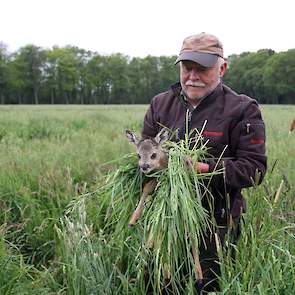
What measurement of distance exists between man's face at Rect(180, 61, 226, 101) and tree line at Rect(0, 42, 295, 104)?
71.1 m

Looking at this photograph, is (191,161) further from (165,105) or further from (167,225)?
(165,105)

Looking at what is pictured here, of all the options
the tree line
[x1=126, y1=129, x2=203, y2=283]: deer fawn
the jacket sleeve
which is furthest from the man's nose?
the tree line

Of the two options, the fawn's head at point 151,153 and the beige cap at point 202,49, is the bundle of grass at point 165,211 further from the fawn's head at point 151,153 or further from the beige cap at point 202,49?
the beige cap at point 202,49

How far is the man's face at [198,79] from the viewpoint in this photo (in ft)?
9.73

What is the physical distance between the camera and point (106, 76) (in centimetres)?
8662

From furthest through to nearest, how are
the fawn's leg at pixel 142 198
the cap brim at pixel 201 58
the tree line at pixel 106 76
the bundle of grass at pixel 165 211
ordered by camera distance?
1. the tree line at pixel 106 76
2. the cap brim at pixel 201 58
3. the fawn's leg at pixel 142 198
4. the bundle of grass at pixel 165 211

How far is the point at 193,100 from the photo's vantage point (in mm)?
3039

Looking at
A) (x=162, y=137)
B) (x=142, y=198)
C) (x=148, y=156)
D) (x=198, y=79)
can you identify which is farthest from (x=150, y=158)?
(x=198, y=79)

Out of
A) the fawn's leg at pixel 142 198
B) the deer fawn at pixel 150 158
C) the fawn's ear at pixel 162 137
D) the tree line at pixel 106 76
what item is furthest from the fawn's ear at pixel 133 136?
the tree line at pixel 106 76

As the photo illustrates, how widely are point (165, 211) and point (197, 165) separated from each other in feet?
1.20

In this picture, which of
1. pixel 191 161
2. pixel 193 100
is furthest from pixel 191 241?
pixel 193 100

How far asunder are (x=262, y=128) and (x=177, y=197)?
0.83 meters

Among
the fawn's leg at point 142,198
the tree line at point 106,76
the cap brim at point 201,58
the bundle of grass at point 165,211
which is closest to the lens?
the bundle of grass at point 165,211

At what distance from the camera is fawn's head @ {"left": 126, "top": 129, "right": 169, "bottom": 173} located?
2.63m
